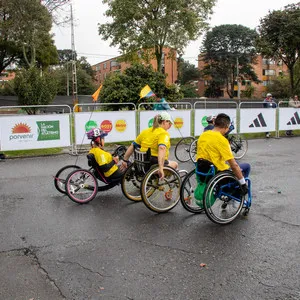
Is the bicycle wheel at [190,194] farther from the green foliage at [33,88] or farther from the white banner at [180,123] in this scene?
the green foliage at [33,88]

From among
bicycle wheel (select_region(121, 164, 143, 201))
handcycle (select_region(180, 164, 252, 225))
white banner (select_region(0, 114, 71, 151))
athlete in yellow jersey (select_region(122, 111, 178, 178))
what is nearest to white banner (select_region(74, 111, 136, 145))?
white banner (select_region(0, 114, 71, 151))

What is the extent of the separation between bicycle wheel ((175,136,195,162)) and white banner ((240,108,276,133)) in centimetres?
521

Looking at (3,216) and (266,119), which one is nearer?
(3,216)

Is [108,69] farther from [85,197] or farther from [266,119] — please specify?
[85,197]

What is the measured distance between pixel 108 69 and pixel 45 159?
4191 inches

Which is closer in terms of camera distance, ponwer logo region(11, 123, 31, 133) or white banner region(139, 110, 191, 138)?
ponwer logo region(11, 123, 31, 133)

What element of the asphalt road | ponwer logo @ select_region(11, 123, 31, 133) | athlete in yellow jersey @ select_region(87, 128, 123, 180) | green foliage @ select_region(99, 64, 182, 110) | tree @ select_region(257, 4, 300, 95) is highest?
tree @ select_region(257, 4, 300, 95)

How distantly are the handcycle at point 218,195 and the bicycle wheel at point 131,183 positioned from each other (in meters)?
1.13

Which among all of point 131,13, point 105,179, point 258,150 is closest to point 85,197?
point 105,179

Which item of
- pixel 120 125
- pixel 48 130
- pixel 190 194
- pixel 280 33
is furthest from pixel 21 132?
pixel 280 33

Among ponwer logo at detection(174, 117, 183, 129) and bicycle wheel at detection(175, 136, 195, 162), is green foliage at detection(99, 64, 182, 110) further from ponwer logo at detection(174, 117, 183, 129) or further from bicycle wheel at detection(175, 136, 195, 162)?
bicycle wheel at detection(175, 136, 195, 162)

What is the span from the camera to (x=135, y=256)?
420 cm

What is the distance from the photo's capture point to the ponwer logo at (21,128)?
1124cm

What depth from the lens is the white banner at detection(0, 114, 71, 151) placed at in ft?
36.7
